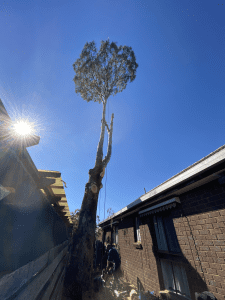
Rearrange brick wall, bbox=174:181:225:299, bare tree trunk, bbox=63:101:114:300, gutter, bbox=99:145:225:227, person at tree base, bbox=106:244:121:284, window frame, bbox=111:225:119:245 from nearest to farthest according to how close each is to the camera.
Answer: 1. gutter, bbox=99:145:225:227
2. brick wall, bbox=174:181:225:299
3. bare tree trunk, bbox=63:101:114:300
4. person at tree base, bbox=106:244:121:284
5. window frame, bbox=111:225:119:245

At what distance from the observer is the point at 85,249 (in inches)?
148

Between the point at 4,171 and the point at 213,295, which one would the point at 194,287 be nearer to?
the point at 213,295

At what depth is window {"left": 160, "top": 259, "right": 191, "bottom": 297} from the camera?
12.6 ft

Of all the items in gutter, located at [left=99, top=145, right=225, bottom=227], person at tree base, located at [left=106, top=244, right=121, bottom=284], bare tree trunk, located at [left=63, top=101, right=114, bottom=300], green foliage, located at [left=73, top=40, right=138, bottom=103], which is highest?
green foliage, located at [left=73, top=40, right=138, bottom=103]

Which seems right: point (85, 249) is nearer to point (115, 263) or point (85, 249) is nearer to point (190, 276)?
point (190, 276)

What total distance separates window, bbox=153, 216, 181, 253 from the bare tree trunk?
8.34ft

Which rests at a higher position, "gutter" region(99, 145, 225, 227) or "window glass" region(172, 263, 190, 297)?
"gutter" region(99, 145, 225, 227)

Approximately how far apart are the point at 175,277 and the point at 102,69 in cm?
1250

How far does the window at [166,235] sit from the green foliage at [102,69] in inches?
353

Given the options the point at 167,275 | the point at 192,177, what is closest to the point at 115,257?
the point at 167,275

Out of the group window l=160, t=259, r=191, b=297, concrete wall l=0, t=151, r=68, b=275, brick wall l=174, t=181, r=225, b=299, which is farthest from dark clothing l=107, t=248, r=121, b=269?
concrete wall l=0, t=151, r=68, b=275

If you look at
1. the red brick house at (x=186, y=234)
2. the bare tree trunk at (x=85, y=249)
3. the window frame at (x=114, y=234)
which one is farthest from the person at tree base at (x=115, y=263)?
the bare tree trunk at (x=85, y=249)

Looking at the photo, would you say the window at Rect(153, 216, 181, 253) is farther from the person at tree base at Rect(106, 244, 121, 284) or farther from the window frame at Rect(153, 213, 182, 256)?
the person at tree base at Rect(106, 244, 121, 284)

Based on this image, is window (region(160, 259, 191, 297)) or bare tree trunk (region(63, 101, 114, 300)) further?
window (region(160, 259, 191, 297))
